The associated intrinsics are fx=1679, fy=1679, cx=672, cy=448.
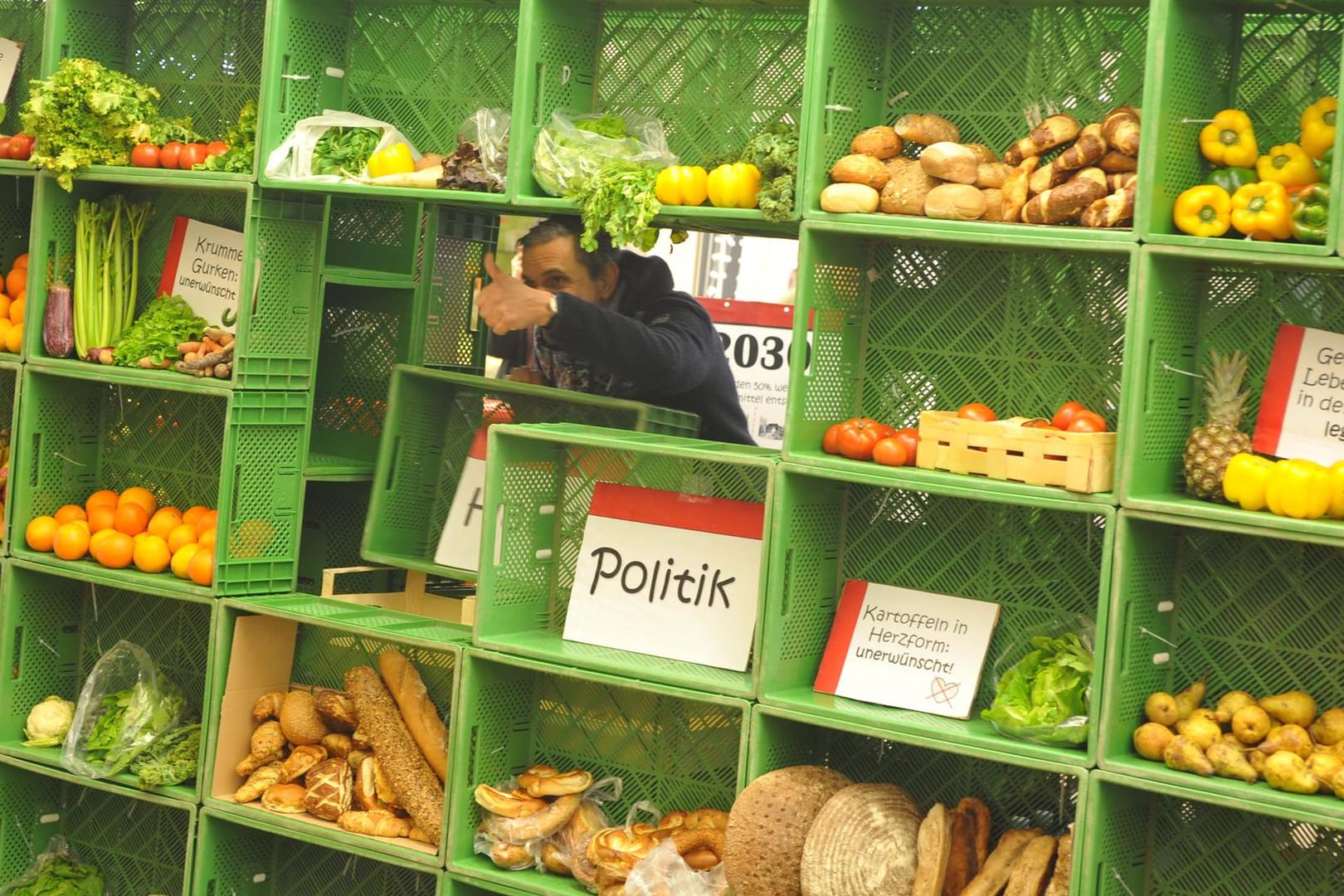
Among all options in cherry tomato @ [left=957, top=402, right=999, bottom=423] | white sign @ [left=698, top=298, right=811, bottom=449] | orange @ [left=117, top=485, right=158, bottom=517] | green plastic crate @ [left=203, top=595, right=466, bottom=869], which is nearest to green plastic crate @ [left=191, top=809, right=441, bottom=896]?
green plastic crate @ [left=203, top=595, right=466, bottom=869]

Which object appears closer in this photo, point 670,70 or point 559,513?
point 670,70

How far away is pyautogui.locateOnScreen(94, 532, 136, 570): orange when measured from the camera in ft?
15.9

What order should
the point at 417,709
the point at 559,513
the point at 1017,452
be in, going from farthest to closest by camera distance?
the point at 417,709 → the point at 559,513 → the point at 1017,452

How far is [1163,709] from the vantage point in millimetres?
3523

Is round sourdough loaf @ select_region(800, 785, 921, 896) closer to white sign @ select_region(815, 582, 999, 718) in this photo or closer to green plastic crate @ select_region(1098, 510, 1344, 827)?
white sign @ select_region(815, 582, 999, 718)

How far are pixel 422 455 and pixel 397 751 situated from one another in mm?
831

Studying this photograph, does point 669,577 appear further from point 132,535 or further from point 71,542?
point 71,542

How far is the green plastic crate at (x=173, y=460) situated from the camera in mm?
4645

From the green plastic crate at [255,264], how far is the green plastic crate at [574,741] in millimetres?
1082

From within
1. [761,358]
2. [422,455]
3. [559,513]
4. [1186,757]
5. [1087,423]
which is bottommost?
[1186,757]

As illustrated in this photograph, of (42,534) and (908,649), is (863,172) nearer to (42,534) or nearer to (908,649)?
(908,649)

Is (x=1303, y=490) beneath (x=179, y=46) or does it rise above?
beneath

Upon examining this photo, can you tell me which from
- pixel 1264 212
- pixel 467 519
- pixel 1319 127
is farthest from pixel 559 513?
pixel 1319 127

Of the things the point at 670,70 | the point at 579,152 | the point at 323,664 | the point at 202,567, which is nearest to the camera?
the point at 579,152
